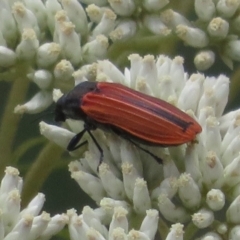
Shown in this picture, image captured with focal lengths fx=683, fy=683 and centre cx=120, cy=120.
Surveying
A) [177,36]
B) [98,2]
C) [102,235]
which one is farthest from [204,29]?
[102,235]

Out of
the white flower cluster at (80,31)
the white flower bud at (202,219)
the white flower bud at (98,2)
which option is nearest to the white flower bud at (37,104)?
the white flower cluster at (80,31)

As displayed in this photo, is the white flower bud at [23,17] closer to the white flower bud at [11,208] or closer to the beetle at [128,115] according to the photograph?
the beetle at [128,115]

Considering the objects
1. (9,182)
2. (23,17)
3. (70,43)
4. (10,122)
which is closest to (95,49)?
(70,43)

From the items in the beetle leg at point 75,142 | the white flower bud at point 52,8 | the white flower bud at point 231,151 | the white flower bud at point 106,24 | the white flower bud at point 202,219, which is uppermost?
the white flower bud at point 52,8

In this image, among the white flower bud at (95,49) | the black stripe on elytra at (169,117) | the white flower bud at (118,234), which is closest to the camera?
the white flower bud at (118,234)

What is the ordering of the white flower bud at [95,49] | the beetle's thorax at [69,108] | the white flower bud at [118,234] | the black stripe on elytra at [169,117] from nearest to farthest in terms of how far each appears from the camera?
the white flower bud at [118,234], the black stripe on elytra at [169,117], the beetle's thorax at [69,108], the white flower bud at [95,49]

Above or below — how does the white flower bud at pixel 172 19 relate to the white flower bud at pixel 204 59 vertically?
above

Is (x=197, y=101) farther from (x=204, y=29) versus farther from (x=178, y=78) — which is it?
(x=204, y=29)

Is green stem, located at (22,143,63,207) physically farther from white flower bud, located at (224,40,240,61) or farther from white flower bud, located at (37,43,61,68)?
white flower bud, located at (224,40,240,61)
